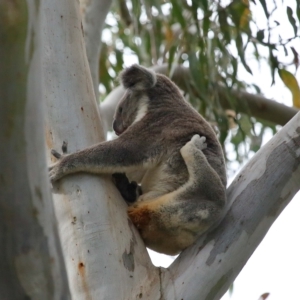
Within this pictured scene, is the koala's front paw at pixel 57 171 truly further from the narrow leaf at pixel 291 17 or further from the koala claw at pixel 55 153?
the narrow leaf at pixel 291 17

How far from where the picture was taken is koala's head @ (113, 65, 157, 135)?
284cm

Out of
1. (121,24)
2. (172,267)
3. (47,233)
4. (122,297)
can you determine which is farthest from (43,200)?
(121,24)

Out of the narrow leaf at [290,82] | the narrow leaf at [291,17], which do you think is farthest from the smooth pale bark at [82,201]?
the narrow leaf at [290,82]

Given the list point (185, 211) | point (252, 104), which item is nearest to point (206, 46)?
point (252, 104)

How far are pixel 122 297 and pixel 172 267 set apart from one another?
0.21 metres

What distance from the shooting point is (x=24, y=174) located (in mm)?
1185

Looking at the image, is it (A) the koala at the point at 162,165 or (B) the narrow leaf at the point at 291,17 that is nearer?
(A) the koala at the point at 162,165

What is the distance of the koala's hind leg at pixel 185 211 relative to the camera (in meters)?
2.15

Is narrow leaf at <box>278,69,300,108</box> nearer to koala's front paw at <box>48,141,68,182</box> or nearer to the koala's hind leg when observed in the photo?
the koala's hind leg

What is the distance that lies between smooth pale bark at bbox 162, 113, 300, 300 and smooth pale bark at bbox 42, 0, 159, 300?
108 millimetres

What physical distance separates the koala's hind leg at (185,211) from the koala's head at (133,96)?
556mm

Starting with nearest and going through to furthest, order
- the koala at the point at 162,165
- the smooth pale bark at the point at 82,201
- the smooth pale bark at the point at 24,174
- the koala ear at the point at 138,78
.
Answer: the smooth pale bark at the point at 24,174 < the smooth pale bark at the point at 82,201 < the koala at the point at 162,165 < the koala ear at the point at 138,78

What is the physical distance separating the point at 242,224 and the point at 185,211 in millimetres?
323

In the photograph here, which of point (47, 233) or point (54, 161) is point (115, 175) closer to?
point (54, 161)
